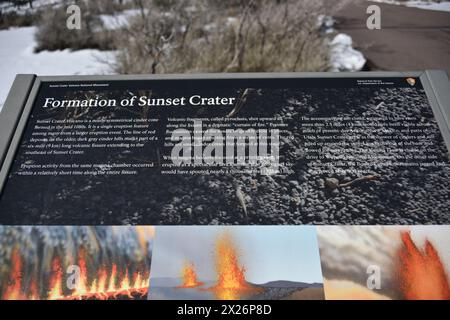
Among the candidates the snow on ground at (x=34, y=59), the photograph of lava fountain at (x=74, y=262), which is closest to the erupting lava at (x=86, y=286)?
the photograph of lava fountain at (x=74, y=262)

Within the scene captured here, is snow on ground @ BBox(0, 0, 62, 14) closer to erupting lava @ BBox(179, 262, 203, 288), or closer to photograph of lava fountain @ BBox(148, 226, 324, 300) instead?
photograph of lava fountain @ BBox(148, 226, 324, 300)

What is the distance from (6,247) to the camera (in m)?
1.84

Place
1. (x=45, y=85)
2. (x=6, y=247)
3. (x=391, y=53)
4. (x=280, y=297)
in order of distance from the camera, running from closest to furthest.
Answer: (x=280, y=297), (x=6, y=247), (x=45, y=85), (x=391, y=53)

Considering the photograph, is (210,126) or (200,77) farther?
(200,77)

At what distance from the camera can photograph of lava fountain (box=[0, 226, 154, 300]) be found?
173 cm

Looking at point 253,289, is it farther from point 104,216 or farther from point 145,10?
point 145,10

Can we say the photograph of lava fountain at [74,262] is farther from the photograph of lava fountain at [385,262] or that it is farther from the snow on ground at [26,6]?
the snow on ground at [26,6]

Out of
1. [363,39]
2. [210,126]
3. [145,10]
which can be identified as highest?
[210,126]

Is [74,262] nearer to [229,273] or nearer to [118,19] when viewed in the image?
[229,273]

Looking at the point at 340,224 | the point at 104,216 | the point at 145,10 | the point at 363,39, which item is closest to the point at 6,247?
the point at 104,216

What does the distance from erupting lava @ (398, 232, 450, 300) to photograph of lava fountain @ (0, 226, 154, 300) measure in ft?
3.20

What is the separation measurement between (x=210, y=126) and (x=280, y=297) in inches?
33.8

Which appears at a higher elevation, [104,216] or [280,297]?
[104,216]

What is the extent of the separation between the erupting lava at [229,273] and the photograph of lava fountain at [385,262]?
312 millimetres
